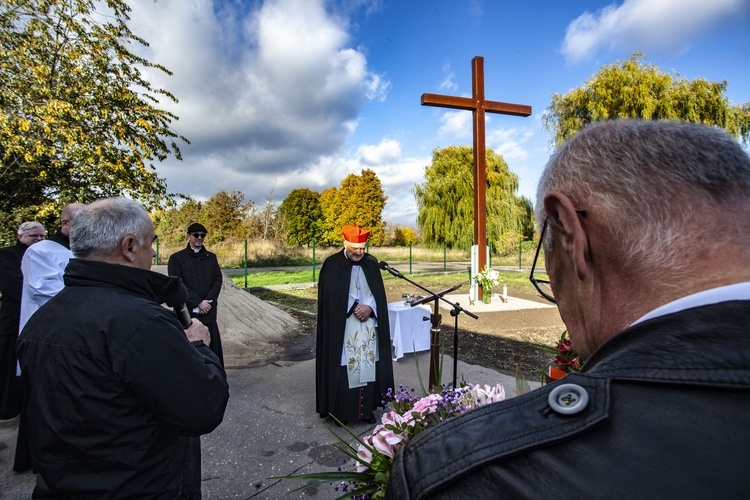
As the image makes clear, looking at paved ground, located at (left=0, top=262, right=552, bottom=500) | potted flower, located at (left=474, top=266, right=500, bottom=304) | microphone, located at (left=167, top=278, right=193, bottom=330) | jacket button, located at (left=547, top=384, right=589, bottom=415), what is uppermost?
jacket button, located at (left=547, top=384, right=589, bottom=415)

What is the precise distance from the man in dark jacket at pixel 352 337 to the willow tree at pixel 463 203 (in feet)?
60.2

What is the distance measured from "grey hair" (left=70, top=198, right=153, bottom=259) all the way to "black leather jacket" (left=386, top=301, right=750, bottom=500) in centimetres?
171

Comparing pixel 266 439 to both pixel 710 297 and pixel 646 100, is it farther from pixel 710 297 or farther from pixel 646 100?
pixel 646 100

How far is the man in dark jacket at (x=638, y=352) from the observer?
429 mm

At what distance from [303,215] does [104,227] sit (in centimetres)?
3438

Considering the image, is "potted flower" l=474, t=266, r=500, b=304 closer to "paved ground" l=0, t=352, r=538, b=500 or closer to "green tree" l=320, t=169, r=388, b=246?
"paved ground" l=0, t=352, r=538, b=500

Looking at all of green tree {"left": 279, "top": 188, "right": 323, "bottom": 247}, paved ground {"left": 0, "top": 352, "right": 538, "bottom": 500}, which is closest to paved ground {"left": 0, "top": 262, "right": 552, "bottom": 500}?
paved ground {"left": 0, "top": 352, "right": 538, "bottom": 500}

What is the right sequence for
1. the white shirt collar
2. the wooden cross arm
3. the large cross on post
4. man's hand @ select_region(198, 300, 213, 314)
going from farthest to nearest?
1. the large cross on post
2. the wooden cross arm
3. man's hand @ select_region(198, 300, 213, 314)
4. the white shirt collar

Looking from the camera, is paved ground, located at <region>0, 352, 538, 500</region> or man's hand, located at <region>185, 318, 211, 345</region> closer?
man's hand, located at <region>185, 318, 211, 345</region>

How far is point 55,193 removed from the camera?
32.0ft

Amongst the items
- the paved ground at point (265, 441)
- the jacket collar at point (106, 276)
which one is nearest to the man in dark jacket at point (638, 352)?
the jacket collar at point (106, 276)

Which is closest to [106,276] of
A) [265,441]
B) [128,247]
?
[128,247]

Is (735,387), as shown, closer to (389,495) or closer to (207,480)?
(389,495)

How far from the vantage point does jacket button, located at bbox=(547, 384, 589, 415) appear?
1.59 ft
